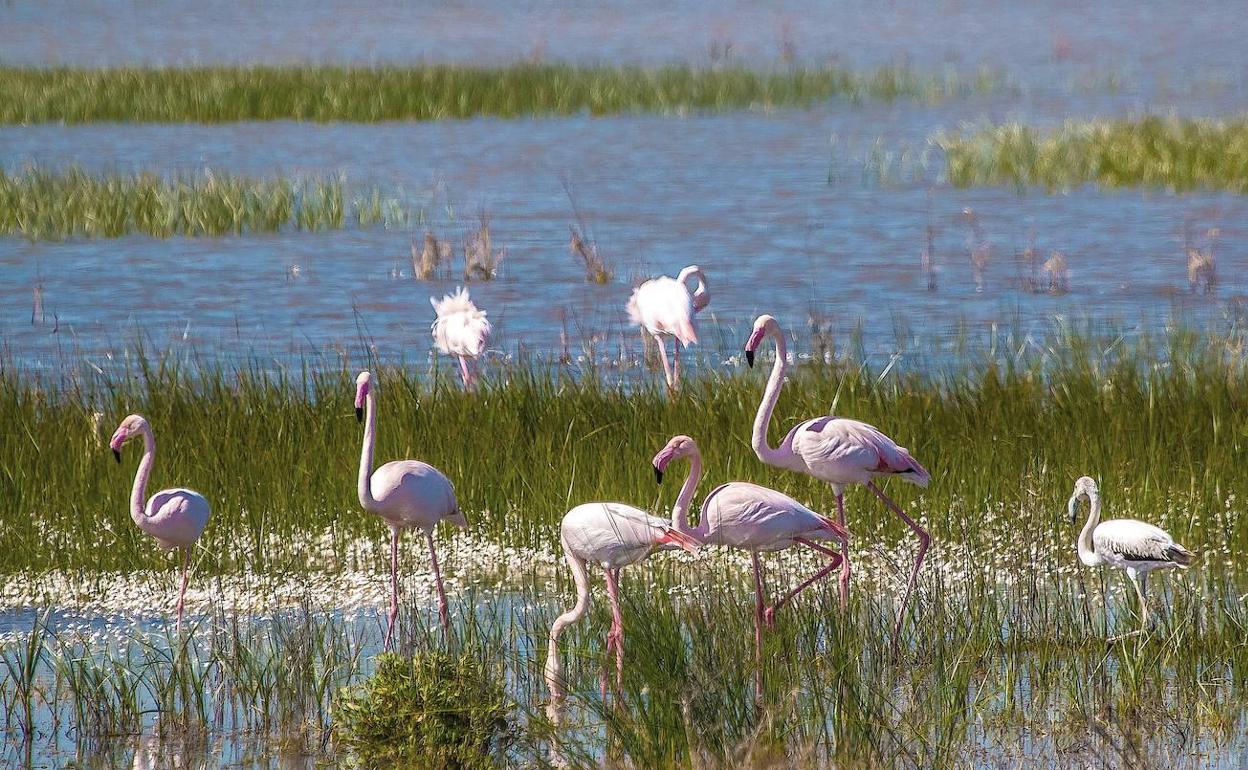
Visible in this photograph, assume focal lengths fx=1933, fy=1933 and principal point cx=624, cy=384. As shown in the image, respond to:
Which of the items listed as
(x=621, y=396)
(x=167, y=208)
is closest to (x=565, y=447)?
(x=621, y=396)

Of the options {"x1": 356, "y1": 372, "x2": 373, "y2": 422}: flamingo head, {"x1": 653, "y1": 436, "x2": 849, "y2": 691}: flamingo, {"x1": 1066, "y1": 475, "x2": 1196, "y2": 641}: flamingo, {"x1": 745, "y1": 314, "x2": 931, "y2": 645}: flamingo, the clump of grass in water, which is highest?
{"x1": 356, "y1": 372, "x2": 373, "y2": 422}: flamingo head

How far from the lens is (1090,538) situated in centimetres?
770

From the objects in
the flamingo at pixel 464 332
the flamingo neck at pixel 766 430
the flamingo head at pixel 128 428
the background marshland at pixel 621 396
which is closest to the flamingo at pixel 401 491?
the background marshland at pixel 621 396

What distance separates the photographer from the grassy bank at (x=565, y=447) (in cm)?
898

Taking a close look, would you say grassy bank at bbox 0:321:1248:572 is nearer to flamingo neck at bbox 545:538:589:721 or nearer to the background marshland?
the background marshland

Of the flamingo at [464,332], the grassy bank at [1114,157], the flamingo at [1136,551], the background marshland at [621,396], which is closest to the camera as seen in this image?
the background marshland at [621,396]

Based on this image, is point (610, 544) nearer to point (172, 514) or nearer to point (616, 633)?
point (616, 633)

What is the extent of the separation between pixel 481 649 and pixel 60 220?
18105mm

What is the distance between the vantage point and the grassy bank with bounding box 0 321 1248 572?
29.5 ft

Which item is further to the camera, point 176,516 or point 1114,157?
point 1114,157

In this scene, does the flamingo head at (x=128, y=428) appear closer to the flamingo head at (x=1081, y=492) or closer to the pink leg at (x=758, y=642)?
the pink leg at (x=758, y=642)

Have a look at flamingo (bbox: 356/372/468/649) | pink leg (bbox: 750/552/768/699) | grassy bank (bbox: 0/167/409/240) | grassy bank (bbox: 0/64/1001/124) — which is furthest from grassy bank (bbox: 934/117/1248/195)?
pink leg (bbox: 750/552/768/699)

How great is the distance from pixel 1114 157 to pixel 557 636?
2204 centimetres

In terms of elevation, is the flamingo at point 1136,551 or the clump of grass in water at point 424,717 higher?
the flamingo at point 1136,551
